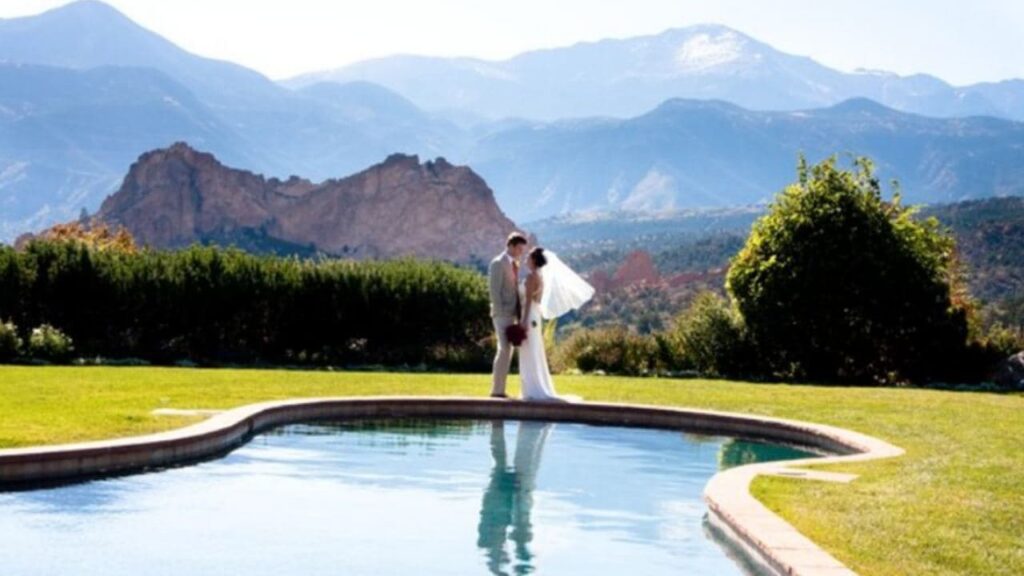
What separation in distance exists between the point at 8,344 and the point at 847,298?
1488 centimetres

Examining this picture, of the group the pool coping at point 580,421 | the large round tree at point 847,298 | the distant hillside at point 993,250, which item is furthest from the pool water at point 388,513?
the distant hillside at point 993,250

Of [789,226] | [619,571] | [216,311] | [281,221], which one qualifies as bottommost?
[619,571]

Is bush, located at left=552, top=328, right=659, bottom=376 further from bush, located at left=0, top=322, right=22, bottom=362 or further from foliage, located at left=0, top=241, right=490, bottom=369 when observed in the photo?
bush, located at left=0, top=322, right=22, bottom=362

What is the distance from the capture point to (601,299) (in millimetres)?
79875

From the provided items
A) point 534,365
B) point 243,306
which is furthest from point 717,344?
point 534,365

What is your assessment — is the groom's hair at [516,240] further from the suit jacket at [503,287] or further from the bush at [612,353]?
the bush at [612,353]

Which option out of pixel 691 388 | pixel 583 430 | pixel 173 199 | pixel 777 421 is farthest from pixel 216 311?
pixel 173 199

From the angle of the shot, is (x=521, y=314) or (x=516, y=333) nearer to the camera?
(x=516, y=333)

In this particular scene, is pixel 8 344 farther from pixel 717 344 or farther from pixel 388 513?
pixel 388 513

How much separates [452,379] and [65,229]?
3183 centimetres

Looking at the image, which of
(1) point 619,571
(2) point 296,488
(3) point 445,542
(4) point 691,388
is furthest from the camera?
(4) point 691,388

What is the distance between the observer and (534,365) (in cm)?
1608

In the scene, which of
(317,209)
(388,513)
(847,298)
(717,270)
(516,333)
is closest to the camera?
(388,513)

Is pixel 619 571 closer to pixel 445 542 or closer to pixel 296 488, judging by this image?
pixel 445 542
